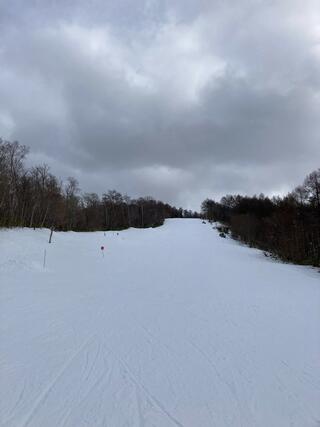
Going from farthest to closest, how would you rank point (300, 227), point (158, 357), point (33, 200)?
point (33, 200) < point (300, 227) < point (158, 357)

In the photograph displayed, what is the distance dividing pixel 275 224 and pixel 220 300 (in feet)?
84.3

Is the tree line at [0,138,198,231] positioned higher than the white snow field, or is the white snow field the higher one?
the tree line at [0,138,198,231]

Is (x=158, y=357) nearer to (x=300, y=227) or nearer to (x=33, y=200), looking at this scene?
(x=300, y=227)

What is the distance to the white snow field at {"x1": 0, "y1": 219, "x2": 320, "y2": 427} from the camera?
4.06 meters

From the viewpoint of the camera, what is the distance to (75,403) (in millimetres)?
4227

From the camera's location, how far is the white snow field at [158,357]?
406 cm

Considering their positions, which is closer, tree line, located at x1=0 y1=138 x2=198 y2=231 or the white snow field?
the white snow field

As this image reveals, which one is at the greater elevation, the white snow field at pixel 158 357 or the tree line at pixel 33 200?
the tree line at pixel 33 200

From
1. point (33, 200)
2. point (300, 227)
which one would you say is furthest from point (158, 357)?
point (33, 200)

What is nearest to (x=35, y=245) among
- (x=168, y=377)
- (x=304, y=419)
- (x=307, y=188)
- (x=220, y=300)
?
(x=220, y=300)

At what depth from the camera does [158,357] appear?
19.3ft

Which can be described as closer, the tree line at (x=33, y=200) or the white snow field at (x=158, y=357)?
the white snow field at (x=158, y=357)

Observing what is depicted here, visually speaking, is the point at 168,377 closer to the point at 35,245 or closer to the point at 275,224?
the point at 35,245

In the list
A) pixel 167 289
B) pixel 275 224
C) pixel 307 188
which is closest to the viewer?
pixel 167 289
